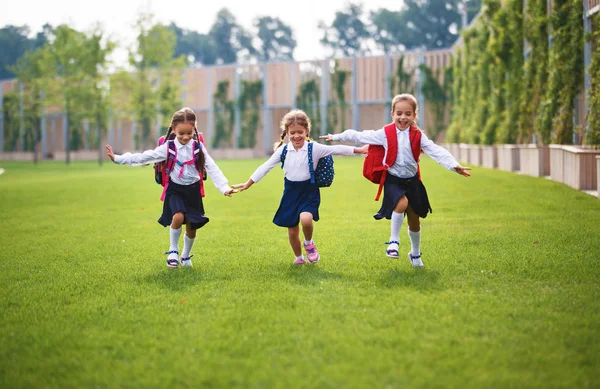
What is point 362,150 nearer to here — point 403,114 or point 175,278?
point 403,114

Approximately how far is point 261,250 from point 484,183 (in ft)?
34.2

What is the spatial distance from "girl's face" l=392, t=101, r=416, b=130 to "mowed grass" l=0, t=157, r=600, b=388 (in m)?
1.28

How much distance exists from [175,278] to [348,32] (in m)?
73.6

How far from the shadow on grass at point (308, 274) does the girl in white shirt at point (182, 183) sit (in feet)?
3.16

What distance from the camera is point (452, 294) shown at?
5195 millimetres

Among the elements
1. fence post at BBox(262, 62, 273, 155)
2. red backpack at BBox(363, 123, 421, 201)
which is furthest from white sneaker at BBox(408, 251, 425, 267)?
fence post at BBox(262, 62, 273, 155)

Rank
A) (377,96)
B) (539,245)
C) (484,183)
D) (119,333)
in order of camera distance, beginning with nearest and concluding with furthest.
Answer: (119,333) < (539,245) < (484,183) < (377,96)

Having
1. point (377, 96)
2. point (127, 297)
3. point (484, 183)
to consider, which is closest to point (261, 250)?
point (127, 297)

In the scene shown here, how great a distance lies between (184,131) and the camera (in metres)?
6.75

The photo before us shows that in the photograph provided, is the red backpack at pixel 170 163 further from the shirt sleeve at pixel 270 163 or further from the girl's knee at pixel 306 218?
the girl's knee at pixel 306 218

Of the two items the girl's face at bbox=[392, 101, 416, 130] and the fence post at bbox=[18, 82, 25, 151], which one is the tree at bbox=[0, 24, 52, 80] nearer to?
the fence post at bbox=[18, 82, 25, 151]

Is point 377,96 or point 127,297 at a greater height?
point 377,96

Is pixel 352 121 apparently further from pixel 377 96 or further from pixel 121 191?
pixel 121 191

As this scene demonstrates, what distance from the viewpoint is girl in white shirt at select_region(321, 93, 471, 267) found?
6508 mm
